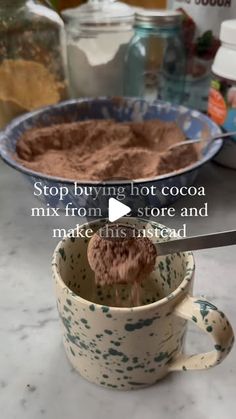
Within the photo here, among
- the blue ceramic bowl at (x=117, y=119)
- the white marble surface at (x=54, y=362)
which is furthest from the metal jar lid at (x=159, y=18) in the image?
the white marble surface at (x=54, y=362)

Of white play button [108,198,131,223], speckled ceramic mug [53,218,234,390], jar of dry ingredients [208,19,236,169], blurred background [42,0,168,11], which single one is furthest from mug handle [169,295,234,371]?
blurred background [42,0,168,11]

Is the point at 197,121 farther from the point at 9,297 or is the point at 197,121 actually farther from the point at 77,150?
the point at 9,297

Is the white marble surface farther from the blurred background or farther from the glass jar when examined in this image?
the blurred background

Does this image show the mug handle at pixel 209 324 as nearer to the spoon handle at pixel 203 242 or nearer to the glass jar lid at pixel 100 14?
the spoon handle at pixel 203 242

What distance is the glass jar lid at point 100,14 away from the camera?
700 millimetres

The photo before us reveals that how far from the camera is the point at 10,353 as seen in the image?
14.6 inches

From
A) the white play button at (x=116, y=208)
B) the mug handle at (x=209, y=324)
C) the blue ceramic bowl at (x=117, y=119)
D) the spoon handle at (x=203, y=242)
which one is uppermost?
the spoon handle at (x=203, y=242)

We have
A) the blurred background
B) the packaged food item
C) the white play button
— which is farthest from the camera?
the blurred background

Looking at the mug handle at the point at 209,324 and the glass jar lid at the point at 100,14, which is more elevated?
the glass jar lid at the point at 100,14

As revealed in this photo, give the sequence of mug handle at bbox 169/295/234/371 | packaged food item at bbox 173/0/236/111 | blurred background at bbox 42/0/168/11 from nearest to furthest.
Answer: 1. mug handle at bbox 169/295/234/371
2. packaged food item at bbox 173/0/236/111
3. blurred background at bbox 42/0/168/11

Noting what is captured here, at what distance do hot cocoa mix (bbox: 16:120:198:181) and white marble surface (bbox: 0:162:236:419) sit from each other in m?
0.07

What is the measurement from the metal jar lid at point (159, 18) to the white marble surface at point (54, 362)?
0.29m

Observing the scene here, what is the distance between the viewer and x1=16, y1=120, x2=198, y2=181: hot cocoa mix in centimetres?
54

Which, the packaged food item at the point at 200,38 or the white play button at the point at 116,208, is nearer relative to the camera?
the white play button at the point at 116,208
